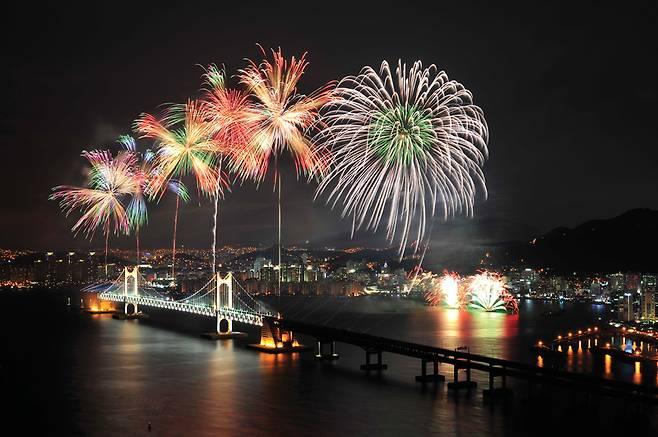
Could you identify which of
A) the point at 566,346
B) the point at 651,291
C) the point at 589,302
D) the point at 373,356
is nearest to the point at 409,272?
the point at 589,302

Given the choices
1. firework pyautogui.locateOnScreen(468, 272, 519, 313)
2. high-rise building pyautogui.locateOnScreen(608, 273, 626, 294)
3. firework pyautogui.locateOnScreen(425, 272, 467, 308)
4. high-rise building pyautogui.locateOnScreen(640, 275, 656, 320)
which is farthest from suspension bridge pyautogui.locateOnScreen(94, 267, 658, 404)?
high-rise building pyautogui.locateOnScreen(608, 273, 626, 294)

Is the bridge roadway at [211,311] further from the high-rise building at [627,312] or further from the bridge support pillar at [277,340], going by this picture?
the high-rise building at [627,312]

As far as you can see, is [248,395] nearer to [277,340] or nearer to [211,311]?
[277,340]

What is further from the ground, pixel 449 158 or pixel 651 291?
pixel 449 158

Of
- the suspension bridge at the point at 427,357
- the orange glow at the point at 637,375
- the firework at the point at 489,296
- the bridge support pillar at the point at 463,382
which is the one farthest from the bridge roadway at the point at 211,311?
the firework at the point at 489,296

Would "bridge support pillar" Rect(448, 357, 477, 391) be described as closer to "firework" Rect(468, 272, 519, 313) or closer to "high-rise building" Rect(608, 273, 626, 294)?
"firework" Rect(468, 272, 519, 313)

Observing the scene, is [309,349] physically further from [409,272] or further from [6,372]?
[409,272]
